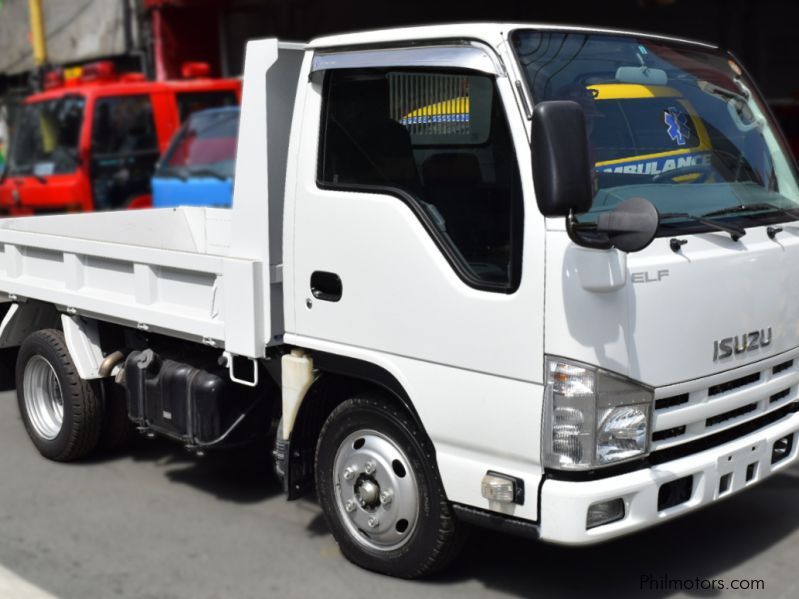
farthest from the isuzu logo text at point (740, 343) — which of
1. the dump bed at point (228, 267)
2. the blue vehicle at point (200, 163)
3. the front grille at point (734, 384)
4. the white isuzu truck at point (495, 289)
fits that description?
the blue vehicle at point (200, 163)

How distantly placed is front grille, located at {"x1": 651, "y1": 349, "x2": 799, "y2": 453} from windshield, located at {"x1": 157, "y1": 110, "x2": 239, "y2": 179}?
714 cm

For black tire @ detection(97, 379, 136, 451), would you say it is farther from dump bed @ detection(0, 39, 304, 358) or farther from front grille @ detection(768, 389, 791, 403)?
front grille @ detection(768, 389, 791, 403)

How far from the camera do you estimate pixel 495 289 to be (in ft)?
11.9

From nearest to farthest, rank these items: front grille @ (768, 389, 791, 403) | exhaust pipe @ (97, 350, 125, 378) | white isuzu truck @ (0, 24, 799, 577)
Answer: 1. white isuzu truck @ (0, 24, 799, 577)
2. front grille @ (768, 389, 791, 403)
3. exhaust pipe @ (97, 350, 125, 378)

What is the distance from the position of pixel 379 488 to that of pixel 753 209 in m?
1.87

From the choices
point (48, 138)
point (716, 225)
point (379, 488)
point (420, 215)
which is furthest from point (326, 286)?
point (48, 138)

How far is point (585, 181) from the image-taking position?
3.29 metres

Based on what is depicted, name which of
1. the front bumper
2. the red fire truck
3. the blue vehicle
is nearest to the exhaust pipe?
the front bumper

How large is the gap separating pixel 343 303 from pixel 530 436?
1.00 metres

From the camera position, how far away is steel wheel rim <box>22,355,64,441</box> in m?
5.96

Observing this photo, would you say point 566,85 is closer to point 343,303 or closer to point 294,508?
point 343,303

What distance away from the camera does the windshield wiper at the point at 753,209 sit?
397cm

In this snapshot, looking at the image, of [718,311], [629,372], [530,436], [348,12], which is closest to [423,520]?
[530,436]

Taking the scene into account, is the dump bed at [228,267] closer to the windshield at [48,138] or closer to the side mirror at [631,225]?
the side mirror at [631,225]
